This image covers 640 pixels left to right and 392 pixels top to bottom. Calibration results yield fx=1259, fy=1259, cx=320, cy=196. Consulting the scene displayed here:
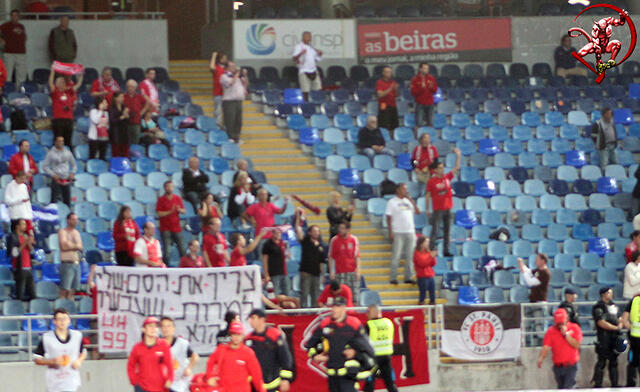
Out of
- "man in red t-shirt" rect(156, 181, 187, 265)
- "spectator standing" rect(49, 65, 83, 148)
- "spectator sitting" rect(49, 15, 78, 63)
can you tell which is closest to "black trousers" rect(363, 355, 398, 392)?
"man in red t-shirt" rect(156, 181, 187, 265)

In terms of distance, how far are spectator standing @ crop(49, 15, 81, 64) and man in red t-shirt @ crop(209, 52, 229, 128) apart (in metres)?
3.16

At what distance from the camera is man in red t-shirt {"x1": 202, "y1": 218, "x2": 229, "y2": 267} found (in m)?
20.0

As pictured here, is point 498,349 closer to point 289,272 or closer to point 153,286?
point 289,272

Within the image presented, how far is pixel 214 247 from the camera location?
20.1 m

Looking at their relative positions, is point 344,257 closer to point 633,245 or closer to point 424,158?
point 424,158

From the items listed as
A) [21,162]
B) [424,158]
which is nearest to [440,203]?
[424,158]

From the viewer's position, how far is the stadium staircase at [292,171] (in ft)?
73.2

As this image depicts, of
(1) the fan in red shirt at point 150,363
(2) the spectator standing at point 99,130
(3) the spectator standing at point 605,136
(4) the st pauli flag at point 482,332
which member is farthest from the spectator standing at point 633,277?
(2) the spectator standing at point 99,130

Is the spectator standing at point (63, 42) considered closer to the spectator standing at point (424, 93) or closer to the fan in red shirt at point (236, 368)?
the spectator standing at point (424, 93)

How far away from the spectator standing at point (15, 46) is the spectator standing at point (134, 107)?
3.75m

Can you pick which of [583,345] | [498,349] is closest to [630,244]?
[583,345]

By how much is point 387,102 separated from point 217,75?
358 cm

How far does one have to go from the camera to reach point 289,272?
2108 centimetres

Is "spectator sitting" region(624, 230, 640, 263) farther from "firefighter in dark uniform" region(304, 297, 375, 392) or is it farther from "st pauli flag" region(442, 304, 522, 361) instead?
"firefighter in dark uniform" region(304, 297, 375, 392)
